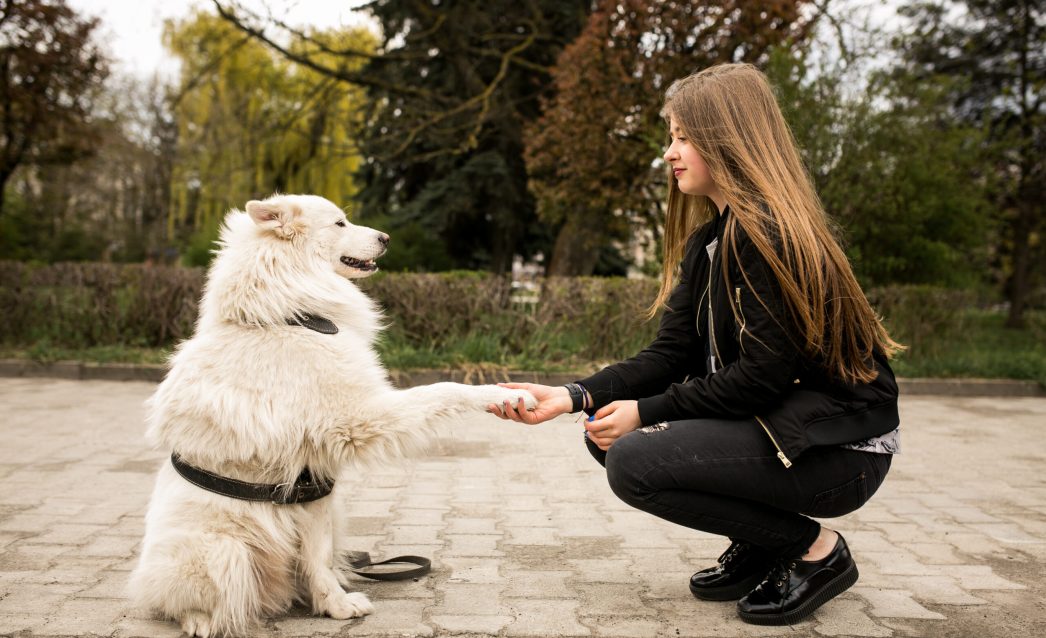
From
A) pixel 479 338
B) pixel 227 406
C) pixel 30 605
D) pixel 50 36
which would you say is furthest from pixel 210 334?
pixel 50 36

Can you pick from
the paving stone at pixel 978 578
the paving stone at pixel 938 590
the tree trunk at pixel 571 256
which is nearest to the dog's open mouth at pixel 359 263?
the paving stone at pixel 938 590

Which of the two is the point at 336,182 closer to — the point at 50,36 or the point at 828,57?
the point at 50,36

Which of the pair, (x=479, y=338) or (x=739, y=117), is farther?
(x=479, y=338)

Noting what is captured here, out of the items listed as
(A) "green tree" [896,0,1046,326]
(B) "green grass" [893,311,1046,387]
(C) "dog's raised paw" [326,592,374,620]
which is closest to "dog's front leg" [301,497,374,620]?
(C) "dog's raised paw" [326,592,374,620]

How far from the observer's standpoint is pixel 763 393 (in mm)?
2842

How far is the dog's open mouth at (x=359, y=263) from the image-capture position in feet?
11.2

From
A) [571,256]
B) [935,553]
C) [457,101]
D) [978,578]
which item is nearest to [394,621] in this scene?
[978,578]

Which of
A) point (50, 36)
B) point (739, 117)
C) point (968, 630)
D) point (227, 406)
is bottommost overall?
point (968, 630)

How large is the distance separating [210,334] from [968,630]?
9.67ft

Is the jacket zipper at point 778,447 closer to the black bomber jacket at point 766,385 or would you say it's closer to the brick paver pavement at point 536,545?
the black bomber jacket at point 766,385

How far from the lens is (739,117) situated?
2.99 m

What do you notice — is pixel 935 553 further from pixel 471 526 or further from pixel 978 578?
pixel 471 526

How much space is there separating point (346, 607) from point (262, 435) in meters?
0.73

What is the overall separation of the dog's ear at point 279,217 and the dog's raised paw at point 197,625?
138 cm
